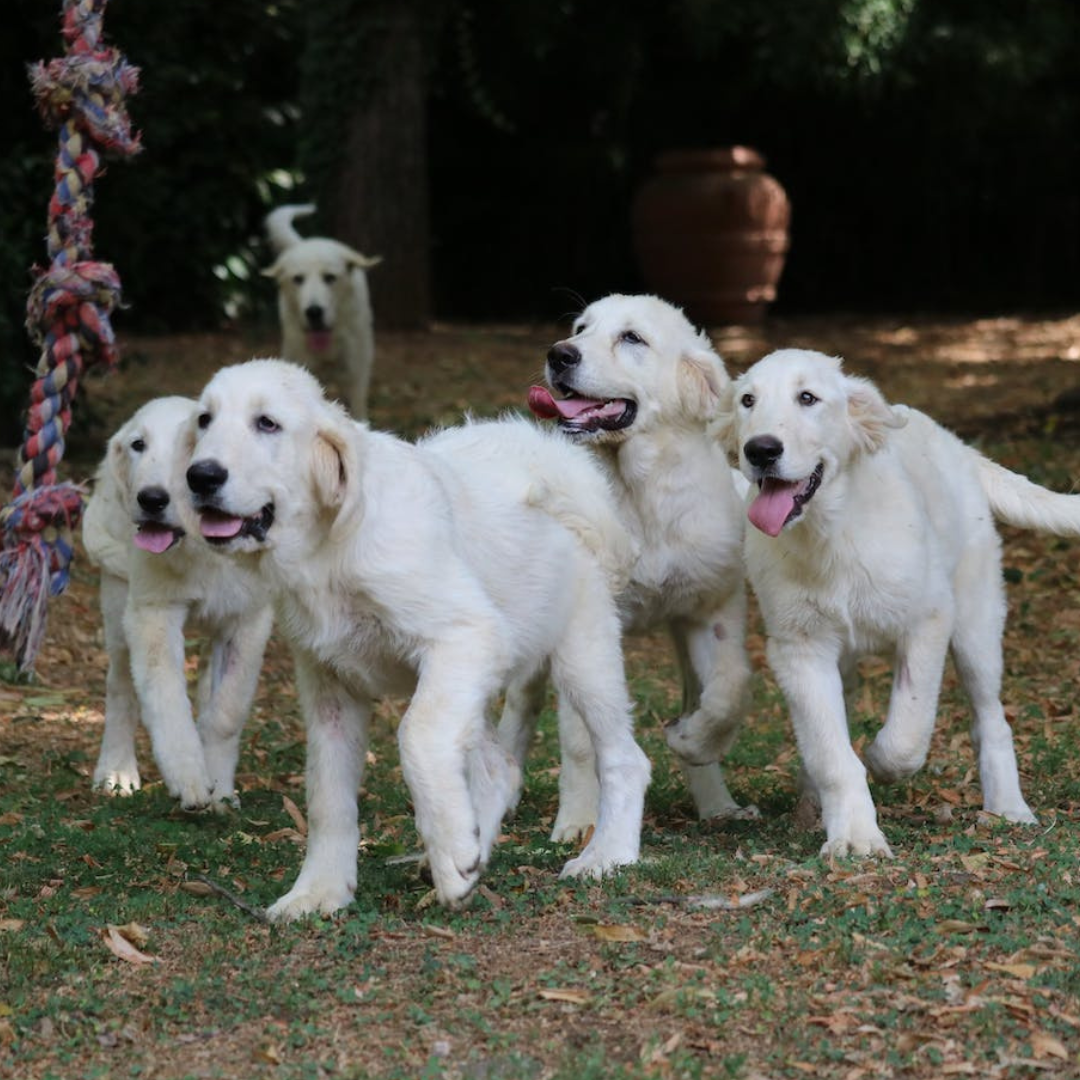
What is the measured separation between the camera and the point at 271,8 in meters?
16.3

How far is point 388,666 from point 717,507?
1780mm

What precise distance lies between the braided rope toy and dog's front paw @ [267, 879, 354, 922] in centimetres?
171

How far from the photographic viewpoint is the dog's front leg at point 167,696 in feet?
22.1

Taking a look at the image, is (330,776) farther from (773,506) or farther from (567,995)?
(773,506)

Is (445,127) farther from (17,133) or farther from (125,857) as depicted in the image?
(125,857)

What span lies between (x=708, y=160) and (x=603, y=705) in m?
15.7

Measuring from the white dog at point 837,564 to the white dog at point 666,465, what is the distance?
435mm

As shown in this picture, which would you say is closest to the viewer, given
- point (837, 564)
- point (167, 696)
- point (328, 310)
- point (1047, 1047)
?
point (1047, 1047)

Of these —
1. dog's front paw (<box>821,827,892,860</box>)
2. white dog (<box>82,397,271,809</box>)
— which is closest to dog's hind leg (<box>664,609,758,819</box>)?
dog's front paw (<box>821,827,892,860</box>)

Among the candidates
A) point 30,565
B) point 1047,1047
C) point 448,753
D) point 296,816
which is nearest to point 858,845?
point 448,753

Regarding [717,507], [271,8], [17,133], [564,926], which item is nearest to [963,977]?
[564,926]

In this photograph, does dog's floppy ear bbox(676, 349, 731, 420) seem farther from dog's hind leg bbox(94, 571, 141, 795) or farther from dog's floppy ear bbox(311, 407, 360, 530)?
dog's hind leg bbox(94, 571, 141, 795)

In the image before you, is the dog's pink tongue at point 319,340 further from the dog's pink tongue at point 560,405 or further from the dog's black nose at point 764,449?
the dog's black nose at point 764,449

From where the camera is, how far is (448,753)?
502cm
